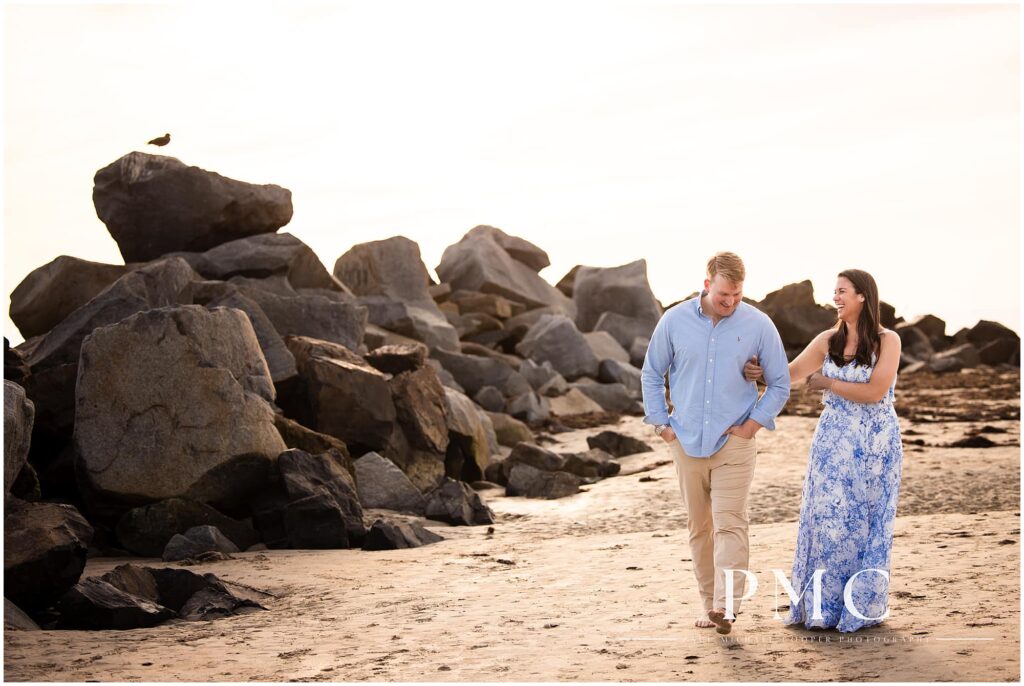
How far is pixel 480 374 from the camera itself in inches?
995

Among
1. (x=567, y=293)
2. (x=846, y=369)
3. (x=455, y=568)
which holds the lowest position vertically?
(x=455, y=568)

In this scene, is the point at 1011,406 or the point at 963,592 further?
the point at 1011,406

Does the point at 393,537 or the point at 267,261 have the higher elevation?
the point at 267,261

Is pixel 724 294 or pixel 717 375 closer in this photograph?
pixel 724 294

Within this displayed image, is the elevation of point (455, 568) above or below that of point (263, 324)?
below

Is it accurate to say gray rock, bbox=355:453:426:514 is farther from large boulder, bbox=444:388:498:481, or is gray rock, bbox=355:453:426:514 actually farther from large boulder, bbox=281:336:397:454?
large boulder, bbox=444:388:498:481

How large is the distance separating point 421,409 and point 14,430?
7040 mm

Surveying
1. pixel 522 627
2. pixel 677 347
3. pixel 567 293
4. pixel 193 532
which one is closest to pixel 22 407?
pixel 193 532

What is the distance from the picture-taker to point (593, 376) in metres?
30.9

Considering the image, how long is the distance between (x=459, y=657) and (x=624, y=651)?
914mm

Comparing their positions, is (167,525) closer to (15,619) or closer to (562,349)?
(15,619)

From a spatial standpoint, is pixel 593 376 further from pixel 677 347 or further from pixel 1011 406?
pixel 677 347

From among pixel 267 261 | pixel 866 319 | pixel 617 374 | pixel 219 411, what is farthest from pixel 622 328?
pixel 866 319

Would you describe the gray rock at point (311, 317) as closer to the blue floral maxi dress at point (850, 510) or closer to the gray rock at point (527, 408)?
the gray rock at point (527, 408)
